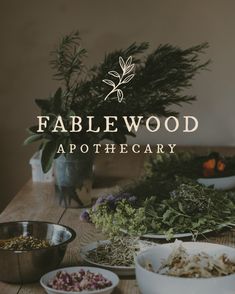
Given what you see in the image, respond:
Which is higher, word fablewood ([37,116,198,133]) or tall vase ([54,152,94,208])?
word fablewood ([37,116,198,133])

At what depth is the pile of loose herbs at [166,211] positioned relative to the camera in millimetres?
1720

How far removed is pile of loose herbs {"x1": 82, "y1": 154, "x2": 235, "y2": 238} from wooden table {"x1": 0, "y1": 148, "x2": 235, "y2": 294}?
63 millimetres

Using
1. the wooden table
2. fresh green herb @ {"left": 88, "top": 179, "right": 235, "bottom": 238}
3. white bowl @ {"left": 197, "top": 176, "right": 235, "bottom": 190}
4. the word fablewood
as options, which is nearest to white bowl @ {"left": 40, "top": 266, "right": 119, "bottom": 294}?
the wooden table

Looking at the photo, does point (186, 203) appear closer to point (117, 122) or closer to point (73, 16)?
point (117, 122)

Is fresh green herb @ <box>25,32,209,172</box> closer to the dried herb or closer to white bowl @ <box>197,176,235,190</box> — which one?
white bowl @ <box>197,176,235,190</box>

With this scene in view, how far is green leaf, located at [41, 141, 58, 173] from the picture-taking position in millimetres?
2072

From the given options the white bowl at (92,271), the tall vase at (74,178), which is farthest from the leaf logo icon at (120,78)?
the white bowl at (92,271)

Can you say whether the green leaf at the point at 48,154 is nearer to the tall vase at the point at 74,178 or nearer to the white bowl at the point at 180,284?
the tall vase at the point at 74,178

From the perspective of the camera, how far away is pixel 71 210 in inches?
84.4

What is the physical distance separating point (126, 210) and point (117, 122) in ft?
1.72

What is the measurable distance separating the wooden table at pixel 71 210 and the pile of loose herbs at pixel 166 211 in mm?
63

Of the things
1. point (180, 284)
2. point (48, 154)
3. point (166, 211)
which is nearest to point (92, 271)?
point (180, 284)

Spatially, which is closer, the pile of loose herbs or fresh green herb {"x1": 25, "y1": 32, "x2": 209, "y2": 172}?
the pile of loose herbs

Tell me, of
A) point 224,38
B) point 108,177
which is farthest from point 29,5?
point 108,177
